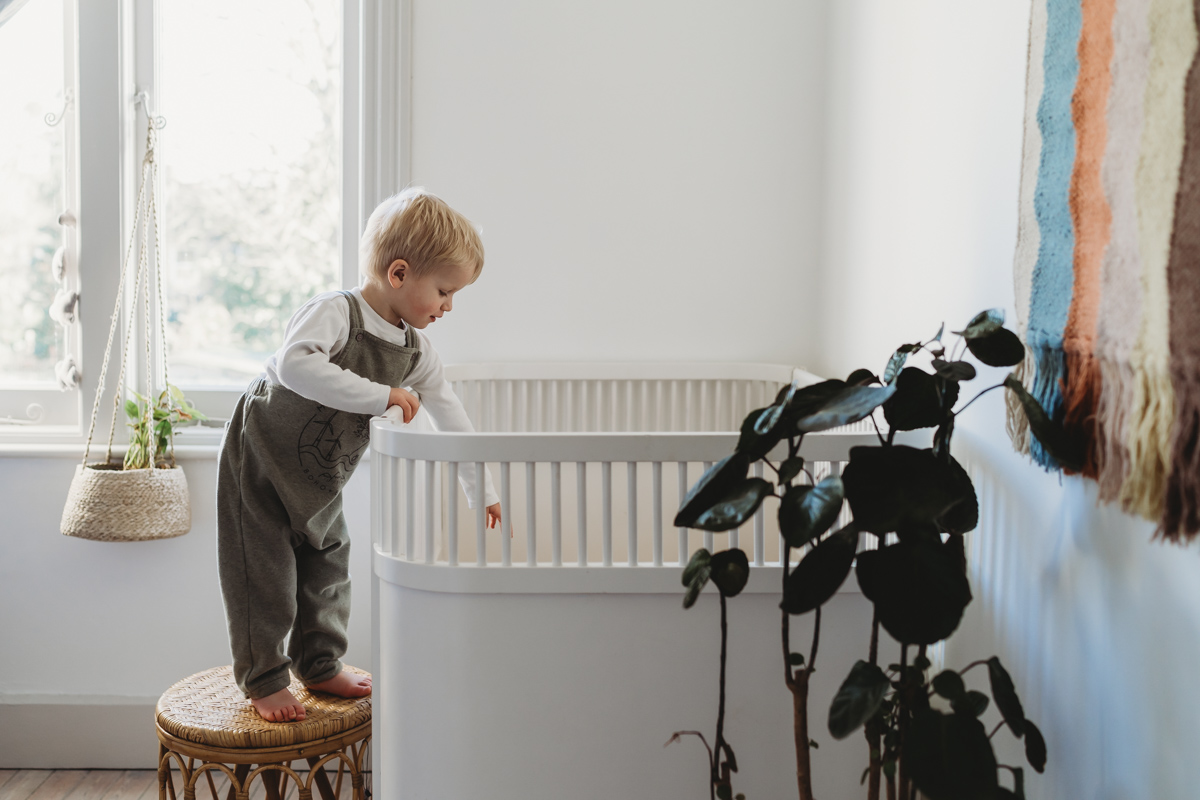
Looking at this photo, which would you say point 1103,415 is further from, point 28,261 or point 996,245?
point 28,261

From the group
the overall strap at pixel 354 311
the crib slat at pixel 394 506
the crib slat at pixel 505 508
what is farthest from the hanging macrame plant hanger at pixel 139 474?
the crib slat at pixel 505 508

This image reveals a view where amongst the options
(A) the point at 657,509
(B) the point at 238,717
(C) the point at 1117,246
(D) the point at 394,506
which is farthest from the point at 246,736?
(C) the point at 1117,246

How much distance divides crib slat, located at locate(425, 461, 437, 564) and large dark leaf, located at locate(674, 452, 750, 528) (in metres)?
0.30

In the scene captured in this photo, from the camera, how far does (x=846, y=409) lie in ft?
2.26

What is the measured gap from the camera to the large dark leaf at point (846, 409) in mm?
677

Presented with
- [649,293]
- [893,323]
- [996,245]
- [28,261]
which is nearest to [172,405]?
[28,261]

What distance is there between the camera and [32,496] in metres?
1.74

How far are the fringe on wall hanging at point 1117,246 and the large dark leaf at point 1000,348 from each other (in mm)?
43

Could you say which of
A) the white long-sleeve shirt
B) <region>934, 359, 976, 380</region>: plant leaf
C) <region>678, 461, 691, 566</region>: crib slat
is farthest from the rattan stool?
<region>934, 359, 976, 380</region>: plant leaf

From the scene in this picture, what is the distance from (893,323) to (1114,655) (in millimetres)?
683

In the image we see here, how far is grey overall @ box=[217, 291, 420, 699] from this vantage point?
121cm

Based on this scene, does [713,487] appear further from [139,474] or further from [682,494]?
[139,474]

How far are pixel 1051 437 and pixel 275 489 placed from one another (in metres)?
1.00

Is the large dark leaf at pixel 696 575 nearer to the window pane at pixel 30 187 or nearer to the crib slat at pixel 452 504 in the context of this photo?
the crib slat at pixel 452 504
